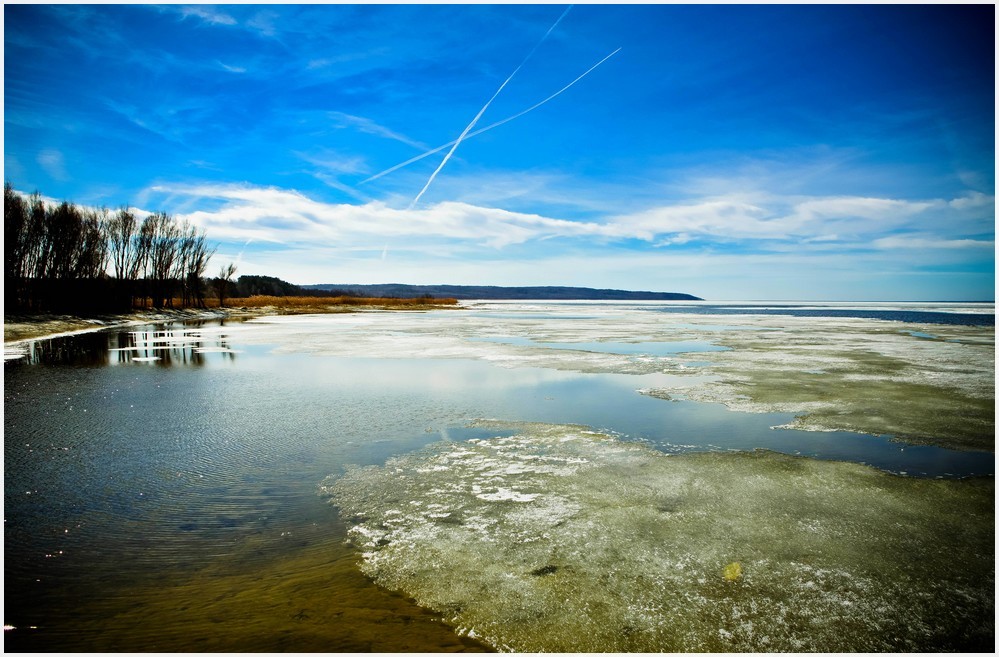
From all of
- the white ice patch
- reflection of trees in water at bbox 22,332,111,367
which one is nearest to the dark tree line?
reflection of trees in water at bbox 22,332,111,367

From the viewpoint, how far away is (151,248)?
58.3 meters

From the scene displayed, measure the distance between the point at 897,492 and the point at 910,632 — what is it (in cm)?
270

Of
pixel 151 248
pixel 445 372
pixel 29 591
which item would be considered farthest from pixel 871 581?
pixel 151 248

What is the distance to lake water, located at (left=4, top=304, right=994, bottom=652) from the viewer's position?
3.19m

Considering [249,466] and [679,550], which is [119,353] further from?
[679,550]

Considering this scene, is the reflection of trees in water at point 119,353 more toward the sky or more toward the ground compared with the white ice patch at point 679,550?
more toward the ground

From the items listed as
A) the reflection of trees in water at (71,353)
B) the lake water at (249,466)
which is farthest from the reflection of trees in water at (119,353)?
the lake water at (249,466)

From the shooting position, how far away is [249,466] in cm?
606

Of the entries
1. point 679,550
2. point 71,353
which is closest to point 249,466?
point 679,550

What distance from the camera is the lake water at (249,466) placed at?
3191mm

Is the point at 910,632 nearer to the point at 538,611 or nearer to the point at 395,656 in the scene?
the point at 538,611

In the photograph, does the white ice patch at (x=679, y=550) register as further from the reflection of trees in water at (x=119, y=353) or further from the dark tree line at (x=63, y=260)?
the dark tree line at (x=63, y=260)

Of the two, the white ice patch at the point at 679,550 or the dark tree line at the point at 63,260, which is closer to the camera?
the white ice patch at the point at 679,550

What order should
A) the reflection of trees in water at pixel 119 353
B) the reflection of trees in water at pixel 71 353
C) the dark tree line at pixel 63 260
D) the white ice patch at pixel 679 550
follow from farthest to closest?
the dark tree line at pixel 63 260 → the reflection of trees in water at pixel 119 353 → the reflection of trees in water at pixel 71 353 → the white ice patch at pixel 679 550
